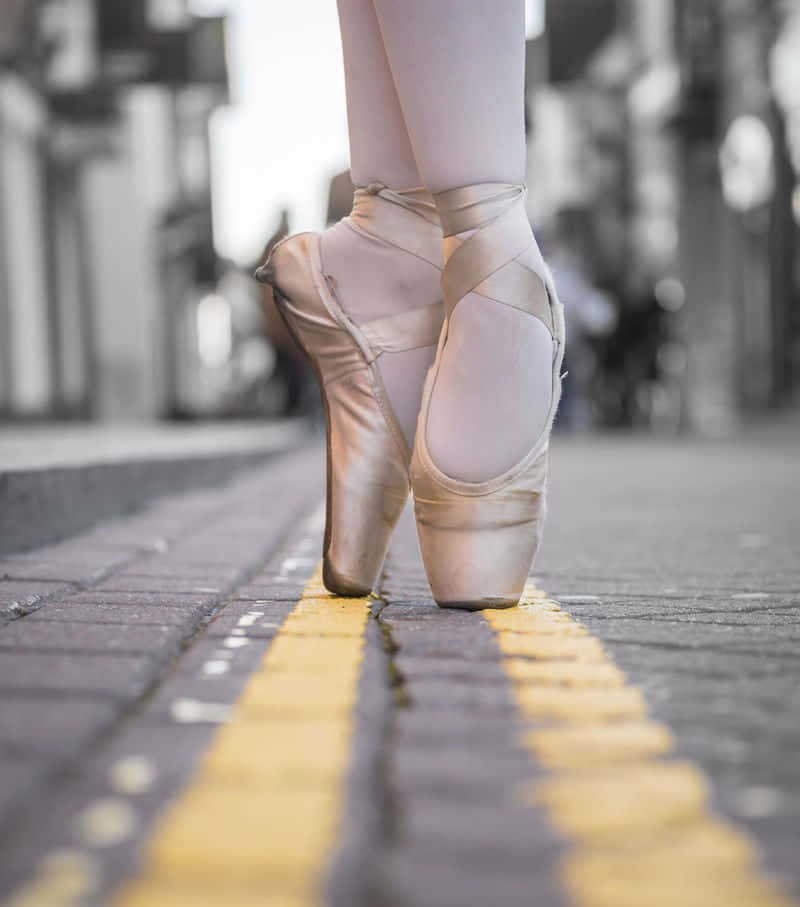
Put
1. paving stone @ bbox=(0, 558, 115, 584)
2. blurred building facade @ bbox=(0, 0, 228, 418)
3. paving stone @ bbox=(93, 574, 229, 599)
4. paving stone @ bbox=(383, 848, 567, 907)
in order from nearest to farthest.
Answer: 1. paving stone @ bbox=(383, 848, 567, 907)
2. paving stone @ bbox=(93, 574, 229, 599)
3. paving stone @ bbox=(0, 558, 115, 584)
4. blurred building facade @ bbox=(0, 0, 228, 418)

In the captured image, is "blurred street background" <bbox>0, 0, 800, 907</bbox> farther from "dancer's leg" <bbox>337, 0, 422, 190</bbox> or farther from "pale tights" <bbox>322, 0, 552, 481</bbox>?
"dancer's leg" <bbox>337, 0, 422, 190</bbox>

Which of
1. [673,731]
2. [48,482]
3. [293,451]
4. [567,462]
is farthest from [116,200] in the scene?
[673,731]

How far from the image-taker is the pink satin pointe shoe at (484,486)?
192 cm

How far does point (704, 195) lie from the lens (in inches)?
776

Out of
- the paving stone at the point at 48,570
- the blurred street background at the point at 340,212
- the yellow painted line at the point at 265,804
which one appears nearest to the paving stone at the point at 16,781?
the yellow painted line at the point at 265,804

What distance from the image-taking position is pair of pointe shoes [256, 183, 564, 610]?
1932mm

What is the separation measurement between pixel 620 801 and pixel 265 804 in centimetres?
28

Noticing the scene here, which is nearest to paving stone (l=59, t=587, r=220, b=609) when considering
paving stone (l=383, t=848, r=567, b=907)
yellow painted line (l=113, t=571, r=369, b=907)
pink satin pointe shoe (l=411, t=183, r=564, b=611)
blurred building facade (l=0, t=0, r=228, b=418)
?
pink satin pointe shoe (l=411, t=183, r=564, b=611)

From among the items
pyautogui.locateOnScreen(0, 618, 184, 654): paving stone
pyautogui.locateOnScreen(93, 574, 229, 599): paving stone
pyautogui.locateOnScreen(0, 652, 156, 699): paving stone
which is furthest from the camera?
pyautogui.locateOnScreen(93, 574, 229, 599): paving stone

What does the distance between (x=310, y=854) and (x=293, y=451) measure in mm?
8884

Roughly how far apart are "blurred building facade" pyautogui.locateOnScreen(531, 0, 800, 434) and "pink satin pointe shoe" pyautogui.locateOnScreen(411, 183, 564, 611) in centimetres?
1150

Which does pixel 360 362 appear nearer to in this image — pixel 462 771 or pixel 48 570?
pixel 48 570

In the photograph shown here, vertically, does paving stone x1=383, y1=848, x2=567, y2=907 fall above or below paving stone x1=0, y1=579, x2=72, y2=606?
above

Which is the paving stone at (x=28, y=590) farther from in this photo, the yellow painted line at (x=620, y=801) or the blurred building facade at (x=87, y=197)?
the blurred building facade at (x=87, y=197)
